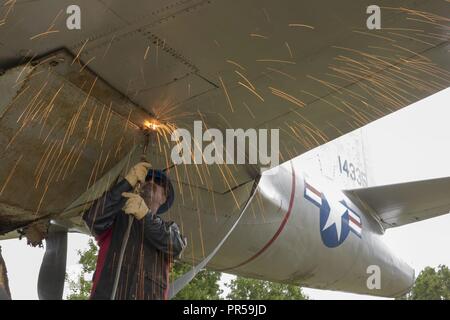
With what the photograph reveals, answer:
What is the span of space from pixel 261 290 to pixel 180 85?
18.3 meters

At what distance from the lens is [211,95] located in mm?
3707

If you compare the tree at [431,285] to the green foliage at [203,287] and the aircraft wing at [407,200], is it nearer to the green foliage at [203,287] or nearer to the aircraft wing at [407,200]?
the green foliage at [203,287]

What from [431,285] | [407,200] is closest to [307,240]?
[407,200]

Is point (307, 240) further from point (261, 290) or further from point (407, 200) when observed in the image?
point (261, 290)

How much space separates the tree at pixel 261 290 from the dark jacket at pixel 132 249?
17783 millimetres

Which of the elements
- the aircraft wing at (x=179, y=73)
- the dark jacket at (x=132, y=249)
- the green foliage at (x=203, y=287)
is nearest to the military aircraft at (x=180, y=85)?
the aircraft wing at (x=179, y=73)

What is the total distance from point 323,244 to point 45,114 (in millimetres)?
3532

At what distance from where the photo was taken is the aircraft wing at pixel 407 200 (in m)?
6.43

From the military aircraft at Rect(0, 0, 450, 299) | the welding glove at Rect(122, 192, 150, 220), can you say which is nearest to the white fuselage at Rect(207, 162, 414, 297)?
the military aircraft at Rect(0, 0, 450, 299)

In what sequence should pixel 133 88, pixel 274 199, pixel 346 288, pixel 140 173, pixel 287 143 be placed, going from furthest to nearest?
pixel 346 288 < pixel 274 199 < pixel 287 143 < pixel 133 88 < pixel 140 173

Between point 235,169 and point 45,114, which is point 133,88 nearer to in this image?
point 45,114

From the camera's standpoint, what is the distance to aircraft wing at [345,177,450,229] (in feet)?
21.1
